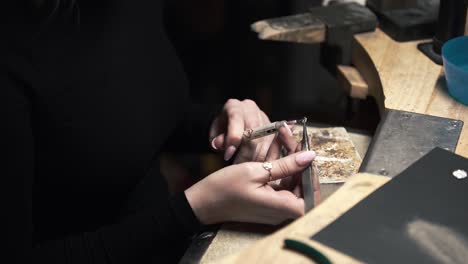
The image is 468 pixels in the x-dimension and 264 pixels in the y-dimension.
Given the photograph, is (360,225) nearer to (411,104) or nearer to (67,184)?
(411,104)

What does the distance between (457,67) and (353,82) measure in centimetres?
29

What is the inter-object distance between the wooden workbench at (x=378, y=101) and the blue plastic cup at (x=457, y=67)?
2 cm

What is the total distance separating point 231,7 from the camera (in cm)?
157

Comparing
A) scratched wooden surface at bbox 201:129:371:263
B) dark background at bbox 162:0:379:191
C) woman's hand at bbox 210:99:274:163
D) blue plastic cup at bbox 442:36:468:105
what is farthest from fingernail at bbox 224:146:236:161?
dark background at bbox 162:0:379:191

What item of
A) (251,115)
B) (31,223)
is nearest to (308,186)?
(251,115)

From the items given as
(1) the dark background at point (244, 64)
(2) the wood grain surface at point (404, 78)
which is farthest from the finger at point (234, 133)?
(1) the dark background at point (244, 64)

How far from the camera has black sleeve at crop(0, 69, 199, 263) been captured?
0.77 metres

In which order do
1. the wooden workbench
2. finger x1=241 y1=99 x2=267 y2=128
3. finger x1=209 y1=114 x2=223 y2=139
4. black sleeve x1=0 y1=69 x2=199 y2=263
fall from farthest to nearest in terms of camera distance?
1. finger x1=209 y1=114 x2=223 y2=139
2. finger x1=241 y1=99 x2=267 y2=128
3. black sleeve x1=0 y1=69 x2=199 y2=263
4. the wooden workbench

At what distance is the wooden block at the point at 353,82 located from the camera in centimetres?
114

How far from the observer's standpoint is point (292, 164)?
79 centimetres

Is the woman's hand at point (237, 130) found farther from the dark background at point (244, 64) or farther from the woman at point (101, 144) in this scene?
the dark background at point (244, 64)

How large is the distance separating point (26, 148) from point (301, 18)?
2.28 feet

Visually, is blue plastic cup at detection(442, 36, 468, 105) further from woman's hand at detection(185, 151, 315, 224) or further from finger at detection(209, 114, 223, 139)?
finger at detection(209, 114, 223, 139)

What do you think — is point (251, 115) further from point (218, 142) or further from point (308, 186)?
point (308, 186)
